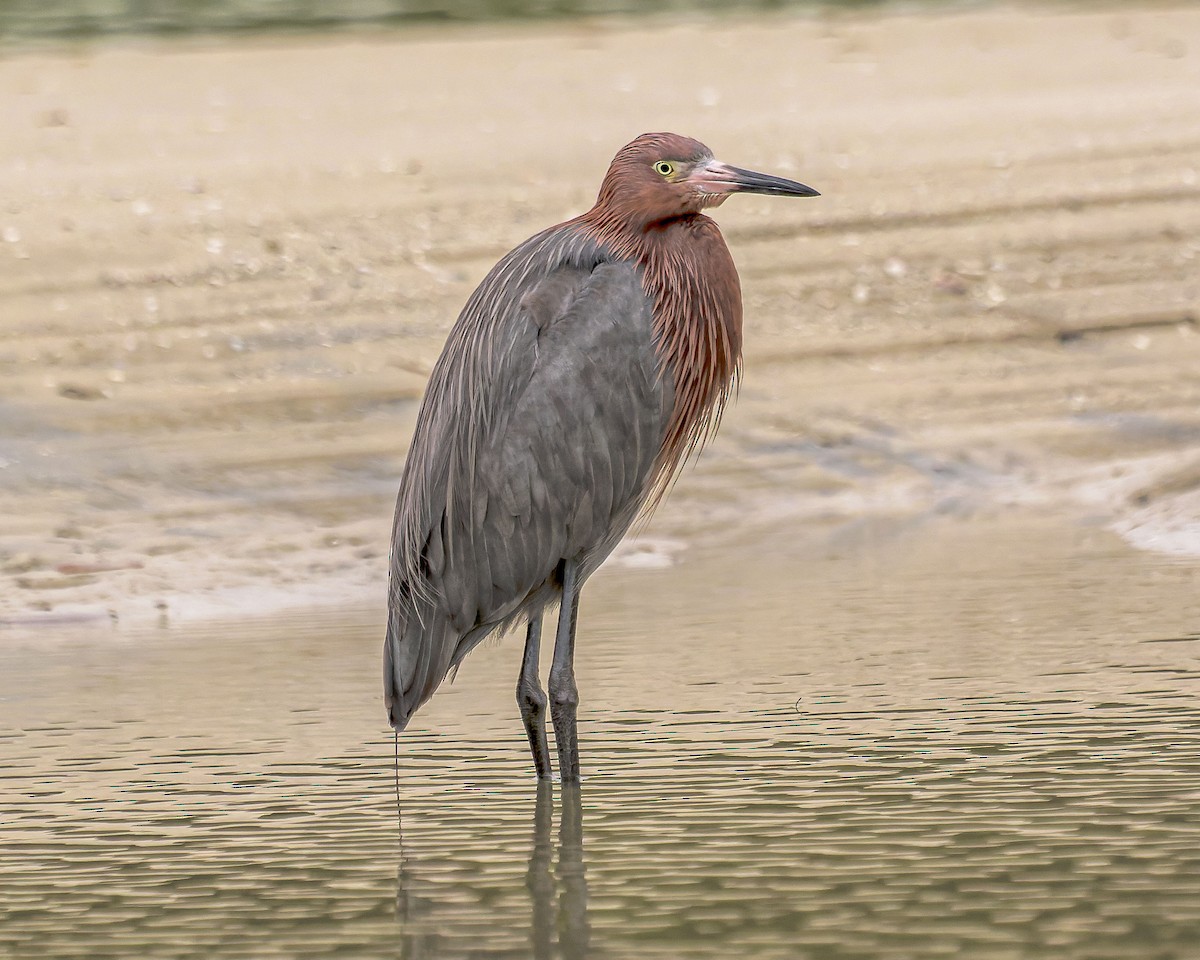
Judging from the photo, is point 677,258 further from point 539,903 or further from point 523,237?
point 523,237

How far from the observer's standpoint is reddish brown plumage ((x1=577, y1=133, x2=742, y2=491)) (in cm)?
537

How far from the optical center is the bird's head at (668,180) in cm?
536

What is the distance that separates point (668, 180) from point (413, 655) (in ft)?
4.59

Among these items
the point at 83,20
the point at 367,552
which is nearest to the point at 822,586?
the point at 367,552

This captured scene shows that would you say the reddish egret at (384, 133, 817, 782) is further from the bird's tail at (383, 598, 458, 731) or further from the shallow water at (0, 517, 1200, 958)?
the shallow water at (0, 517, 1200, 958)

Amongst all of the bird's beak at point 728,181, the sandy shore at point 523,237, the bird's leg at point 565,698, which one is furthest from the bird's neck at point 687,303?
the sandy shore at point 523,237

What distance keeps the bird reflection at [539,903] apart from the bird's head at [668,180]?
62.2 inches

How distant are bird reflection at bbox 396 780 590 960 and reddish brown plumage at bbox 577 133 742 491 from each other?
1.19 meters

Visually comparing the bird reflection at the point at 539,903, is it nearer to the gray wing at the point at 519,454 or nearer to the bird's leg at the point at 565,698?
the bird's leg at the point at 565,698

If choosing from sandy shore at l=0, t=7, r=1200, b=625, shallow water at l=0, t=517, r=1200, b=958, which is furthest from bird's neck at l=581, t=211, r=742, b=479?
sandy shore at l=0, t=7, r=1200, b=625

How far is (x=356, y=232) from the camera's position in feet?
38.9

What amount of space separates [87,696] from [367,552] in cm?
220

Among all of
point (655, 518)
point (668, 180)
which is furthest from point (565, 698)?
point (655, 518)

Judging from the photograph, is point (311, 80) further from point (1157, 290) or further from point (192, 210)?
point (1157, 290)
